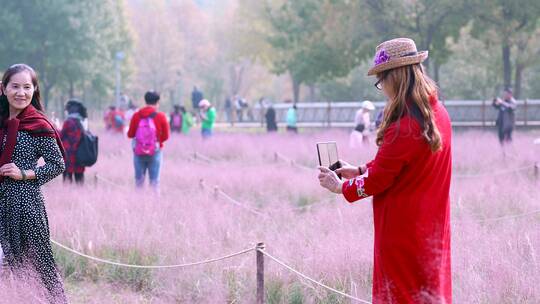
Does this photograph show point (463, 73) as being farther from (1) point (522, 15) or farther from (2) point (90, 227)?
(2) point (90, 227)

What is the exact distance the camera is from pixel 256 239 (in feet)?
26.9

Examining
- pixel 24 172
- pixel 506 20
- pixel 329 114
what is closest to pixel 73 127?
pixel 24 172

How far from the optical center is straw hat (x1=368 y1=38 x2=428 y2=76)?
4.00 m

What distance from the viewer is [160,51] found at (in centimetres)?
6456

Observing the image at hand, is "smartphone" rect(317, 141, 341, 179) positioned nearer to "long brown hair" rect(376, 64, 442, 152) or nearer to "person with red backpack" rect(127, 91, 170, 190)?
"long brown hair" rect(376, 64, 442, 152)

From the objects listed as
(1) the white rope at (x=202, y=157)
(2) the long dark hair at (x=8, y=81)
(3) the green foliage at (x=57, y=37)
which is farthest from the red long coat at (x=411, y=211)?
(3) the green foliage at (x=57, y=37)

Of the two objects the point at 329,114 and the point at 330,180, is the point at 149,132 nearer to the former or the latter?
the point at 330,180

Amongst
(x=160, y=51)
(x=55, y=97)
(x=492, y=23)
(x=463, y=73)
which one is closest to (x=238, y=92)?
(x=160, y=51)

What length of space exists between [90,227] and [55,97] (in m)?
57.2

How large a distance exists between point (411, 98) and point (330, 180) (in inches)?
24.5

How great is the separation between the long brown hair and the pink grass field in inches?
85.4

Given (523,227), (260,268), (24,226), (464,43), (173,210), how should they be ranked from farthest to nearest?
1. (464,43)
2. (173,210)
3. (523,227)
4. (260,268)
5. (24,226)

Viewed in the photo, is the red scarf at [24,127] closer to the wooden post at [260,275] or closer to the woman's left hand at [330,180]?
the wooden post at [260,275]

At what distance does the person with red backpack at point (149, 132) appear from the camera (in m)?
11.1
